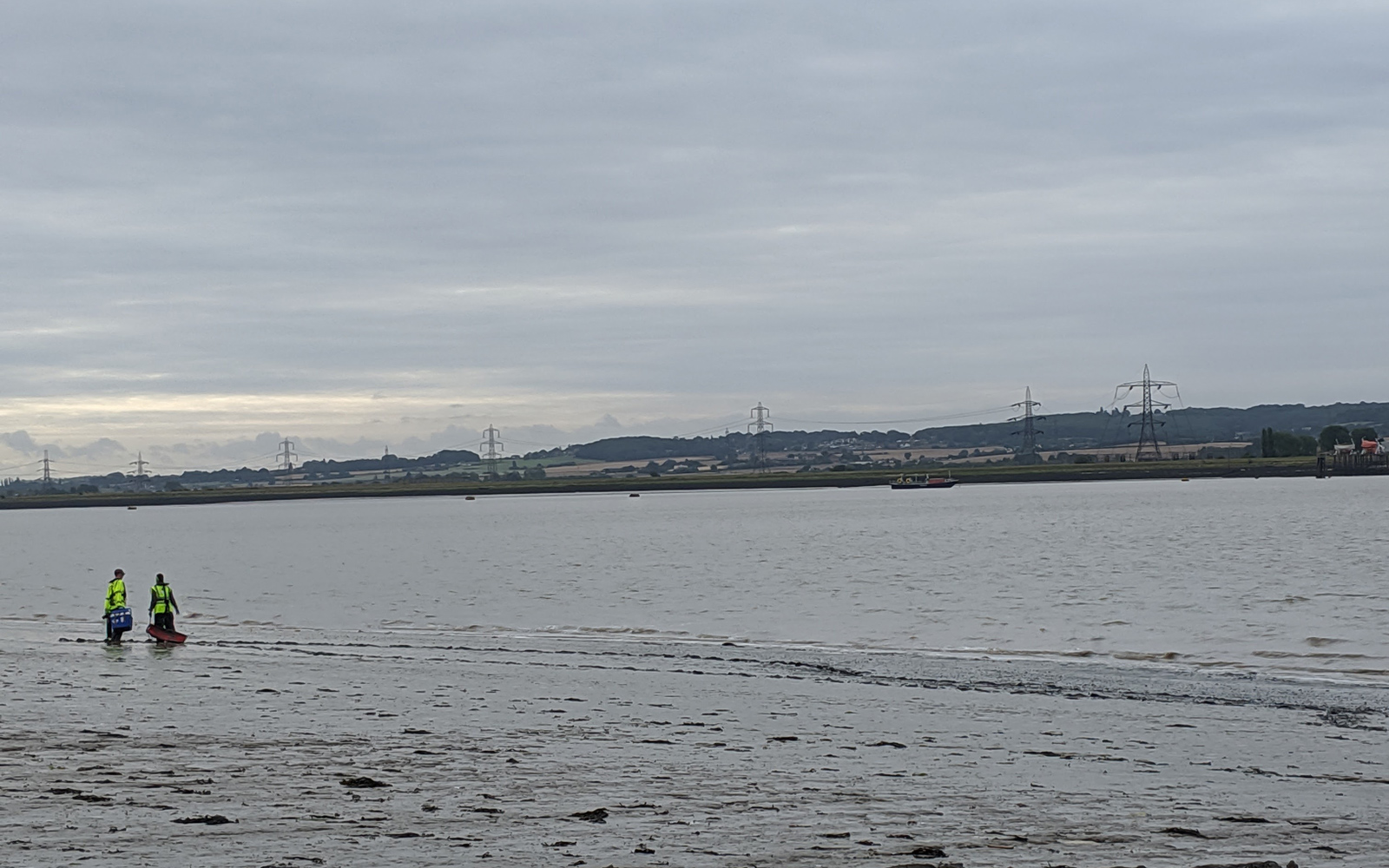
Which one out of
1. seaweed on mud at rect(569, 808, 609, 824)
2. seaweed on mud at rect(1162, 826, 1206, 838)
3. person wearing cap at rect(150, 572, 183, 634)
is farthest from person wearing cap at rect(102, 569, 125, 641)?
seaweed on mud at rect(1162, 826, 1206, 838)

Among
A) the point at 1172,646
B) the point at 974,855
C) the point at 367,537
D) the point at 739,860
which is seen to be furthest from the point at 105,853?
the point at 367,537

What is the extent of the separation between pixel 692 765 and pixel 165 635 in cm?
2481

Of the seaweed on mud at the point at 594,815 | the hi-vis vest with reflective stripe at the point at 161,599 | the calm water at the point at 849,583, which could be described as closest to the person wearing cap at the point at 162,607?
the hi-vis vest with reflective stripe at the point at 161,599

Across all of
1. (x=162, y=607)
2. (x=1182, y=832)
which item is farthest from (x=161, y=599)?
(x=1182, y=832)

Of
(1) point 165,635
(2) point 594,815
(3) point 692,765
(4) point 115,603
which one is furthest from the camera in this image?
(4) point 115,603

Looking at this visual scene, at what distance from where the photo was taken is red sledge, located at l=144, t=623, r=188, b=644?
38156 mm

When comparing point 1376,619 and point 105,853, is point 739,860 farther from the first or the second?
point 1376,619

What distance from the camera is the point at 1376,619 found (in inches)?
1517

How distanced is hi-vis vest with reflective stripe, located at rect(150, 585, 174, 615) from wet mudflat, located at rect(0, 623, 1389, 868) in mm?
7247

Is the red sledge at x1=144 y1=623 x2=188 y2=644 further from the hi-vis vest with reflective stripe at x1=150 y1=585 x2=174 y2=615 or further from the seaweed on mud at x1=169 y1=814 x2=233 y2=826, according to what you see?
the seaweed on mud at x1=169 y1=814 x2=233 y2=826

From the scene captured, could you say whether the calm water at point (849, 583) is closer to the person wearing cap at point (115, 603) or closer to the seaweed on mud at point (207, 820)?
the person wearing cap at point (115, 603)

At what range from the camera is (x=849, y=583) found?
57.6 meters

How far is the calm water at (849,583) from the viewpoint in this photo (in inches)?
1495

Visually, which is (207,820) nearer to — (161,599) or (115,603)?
(161,599)
